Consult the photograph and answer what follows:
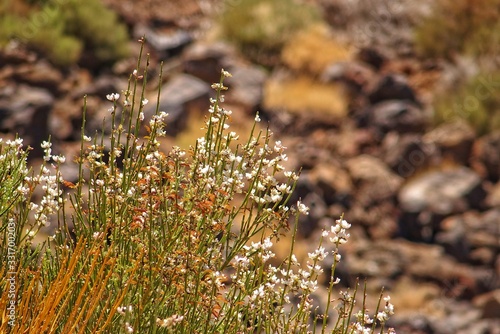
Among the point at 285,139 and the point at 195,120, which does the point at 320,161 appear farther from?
the point at 195,120

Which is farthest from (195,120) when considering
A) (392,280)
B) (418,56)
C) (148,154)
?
(148,154)

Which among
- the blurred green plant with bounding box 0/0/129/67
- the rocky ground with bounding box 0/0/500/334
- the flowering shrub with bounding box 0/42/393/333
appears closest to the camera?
the flowering shrub with bounding box 0/42/393/333

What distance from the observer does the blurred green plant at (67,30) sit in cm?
1552

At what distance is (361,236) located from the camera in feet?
47.0

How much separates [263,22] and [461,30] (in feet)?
15.2

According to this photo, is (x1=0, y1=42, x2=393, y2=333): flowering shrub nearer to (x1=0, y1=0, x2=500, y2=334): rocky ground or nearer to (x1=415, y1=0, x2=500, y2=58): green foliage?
(x1=0, y1=0, x2=500, y2=334): rocky ground

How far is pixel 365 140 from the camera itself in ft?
53.3

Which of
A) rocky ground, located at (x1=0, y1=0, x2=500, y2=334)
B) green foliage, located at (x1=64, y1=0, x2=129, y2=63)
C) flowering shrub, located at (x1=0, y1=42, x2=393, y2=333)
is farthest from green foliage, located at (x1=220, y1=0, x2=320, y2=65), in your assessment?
flowering shrub, located at (x1=0, y1=42, x2=393, y2=333)

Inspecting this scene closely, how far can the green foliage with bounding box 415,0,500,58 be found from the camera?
19.3 metres

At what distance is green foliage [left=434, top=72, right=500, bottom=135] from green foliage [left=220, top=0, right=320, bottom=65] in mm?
4118

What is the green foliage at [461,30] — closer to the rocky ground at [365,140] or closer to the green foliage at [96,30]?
the rocky ground at [365,140]

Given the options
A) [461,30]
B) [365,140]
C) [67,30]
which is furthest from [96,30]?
[461,30]

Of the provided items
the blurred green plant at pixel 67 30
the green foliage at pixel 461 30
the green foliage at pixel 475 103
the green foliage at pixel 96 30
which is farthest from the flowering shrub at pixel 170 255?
the green foliage at pixel 461 30

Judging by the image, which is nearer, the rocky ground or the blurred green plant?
the rocky ground
